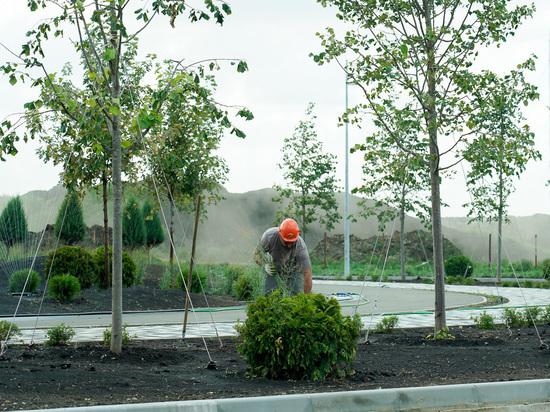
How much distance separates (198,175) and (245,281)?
15.5 feet

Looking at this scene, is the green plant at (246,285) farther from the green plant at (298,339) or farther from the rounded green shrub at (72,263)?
the green plant at (298,339)

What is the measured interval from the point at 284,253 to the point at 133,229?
69.4ft

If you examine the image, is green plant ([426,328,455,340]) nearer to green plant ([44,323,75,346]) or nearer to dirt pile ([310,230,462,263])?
green plant ([44,323,75,346])

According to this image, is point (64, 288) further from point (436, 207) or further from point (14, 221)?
point (14, 221)

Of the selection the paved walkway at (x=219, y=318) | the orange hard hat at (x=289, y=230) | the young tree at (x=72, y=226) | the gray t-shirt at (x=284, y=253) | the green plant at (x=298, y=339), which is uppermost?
the young tree at (x=72, y=226)

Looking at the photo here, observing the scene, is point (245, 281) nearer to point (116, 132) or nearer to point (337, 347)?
point (116, 132)

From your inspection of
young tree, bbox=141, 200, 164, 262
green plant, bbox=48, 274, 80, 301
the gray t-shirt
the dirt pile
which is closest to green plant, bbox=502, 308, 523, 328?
the gray t-shirt

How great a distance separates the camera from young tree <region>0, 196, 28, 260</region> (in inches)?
932

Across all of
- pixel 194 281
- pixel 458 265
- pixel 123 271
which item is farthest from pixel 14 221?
pixel 458 265

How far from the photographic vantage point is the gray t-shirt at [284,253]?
27.9ft

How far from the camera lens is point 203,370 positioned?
6.57 m

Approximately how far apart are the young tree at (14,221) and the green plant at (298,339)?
64.1ft

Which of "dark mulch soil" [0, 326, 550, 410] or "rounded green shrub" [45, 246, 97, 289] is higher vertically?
"rounded green shrub" [45, 246, 97, 289]

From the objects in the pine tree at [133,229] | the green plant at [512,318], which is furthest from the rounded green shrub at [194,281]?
the pine tree at [133,229]
